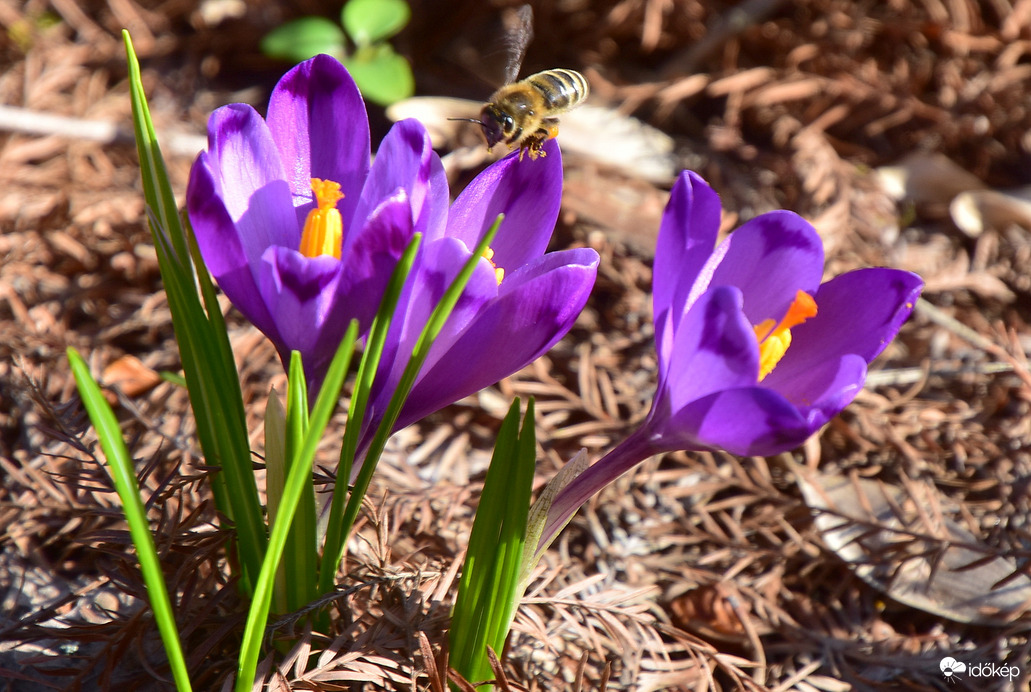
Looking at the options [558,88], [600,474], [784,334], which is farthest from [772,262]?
[558,88]

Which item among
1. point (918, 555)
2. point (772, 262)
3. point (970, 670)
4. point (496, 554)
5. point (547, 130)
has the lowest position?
point (970, 670)

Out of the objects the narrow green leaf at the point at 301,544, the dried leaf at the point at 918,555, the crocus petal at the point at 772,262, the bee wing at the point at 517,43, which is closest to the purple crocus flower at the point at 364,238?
the narrow green leaf at the point at 301,544

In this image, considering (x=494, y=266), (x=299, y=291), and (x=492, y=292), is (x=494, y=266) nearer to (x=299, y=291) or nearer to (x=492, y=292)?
(x=492, y=292)

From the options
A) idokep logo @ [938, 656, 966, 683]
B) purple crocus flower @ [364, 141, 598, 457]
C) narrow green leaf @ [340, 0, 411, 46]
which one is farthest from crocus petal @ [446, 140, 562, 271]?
narrow green leaf @ [340, 0, 411, 46]

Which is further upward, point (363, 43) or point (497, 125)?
point (497, 125)

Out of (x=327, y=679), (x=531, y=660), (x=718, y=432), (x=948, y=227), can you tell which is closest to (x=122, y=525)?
(x=327, y=679)

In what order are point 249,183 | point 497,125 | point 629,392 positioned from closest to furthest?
point 249,183
point 497,125
point 629,392

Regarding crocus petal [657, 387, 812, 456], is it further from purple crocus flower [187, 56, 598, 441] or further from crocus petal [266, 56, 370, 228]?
crocus petal [266, 56, 370, 228]

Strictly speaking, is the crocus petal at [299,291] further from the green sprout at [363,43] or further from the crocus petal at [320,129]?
the green sprout at [363,43]

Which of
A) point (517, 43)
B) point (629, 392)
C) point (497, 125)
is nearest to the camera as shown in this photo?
point (497, 125)
